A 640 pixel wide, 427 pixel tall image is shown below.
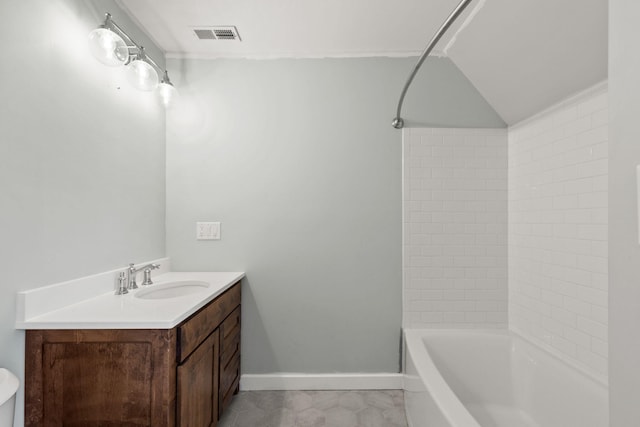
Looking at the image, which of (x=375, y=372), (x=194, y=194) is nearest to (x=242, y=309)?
(x=194, y=194)

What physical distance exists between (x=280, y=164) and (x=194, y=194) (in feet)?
2.13

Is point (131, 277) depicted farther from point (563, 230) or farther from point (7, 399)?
point (563, 230)

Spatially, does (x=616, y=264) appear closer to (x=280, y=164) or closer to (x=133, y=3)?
(x=280, y=164)

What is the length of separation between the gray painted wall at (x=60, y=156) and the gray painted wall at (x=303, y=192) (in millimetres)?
408

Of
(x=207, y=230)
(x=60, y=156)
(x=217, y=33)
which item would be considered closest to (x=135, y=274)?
(x=207, y=230)

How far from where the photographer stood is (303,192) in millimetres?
2117

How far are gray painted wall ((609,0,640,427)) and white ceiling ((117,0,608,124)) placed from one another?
1.08 m

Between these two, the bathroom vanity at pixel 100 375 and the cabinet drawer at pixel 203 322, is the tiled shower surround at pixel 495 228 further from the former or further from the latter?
the bathroom vanity at pixel 100 375

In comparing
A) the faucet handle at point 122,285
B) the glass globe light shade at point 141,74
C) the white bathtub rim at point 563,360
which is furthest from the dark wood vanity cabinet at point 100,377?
the white bathtub rim at point 563,360

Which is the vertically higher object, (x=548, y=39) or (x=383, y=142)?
(x=548, y=39)

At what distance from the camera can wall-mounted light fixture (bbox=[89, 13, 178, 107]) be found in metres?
1.32

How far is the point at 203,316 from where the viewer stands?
55.2 inches

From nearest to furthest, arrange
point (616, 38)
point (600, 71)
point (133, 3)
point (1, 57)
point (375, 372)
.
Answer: point (616, 38)
point (1, 57)
point (600, 71)
point (133, 3)
point (375, 372)

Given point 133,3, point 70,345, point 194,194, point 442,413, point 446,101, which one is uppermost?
point 133,3
